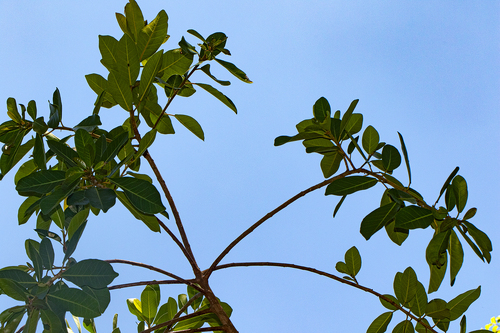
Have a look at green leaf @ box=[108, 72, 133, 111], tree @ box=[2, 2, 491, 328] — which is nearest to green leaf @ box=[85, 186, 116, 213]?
tree @ box=[2, 2, 491, 328]

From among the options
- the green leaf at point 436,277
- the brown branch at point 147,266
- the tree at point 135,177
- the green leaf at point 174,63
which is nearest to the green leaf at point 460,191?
the tree at point 135,177

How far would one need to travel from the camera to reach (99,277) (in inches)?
39.4

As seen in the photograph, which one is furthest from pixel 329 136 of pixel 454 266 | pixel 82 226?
pixel 82 226

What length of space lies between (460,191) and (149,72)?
109 centimetres

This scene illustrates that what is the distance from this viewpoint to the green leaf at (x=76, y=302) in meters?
0.96

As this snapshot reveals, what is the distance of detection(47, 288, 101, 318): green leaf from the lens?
0.96 m

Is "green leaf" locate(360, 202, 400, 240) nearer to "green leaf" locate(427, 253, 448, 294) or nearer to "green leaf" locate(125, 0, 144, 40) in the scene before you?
"green leaf" locate(427, 253, 448, 294)

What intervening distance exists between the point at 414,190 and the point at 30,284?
1.23 m

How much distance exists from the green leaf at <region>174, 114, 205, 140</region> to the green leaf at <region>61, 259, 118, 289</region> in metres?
0.73

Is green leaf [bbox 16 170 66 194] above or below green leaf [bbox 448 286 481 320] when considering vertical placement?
above

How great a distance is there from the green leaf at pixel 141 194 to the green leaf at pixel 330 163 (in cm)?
76

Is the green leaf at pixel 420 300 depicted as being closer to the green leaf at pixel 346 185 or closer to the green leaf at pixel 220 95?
the green leaf at pixel 346 185

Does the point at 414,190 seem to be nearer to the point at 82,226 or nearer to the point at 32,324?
the point at 82,226

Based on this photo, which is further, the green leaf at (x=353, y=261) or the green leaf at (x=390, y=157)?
the green leaf at (x=353, y=261)
